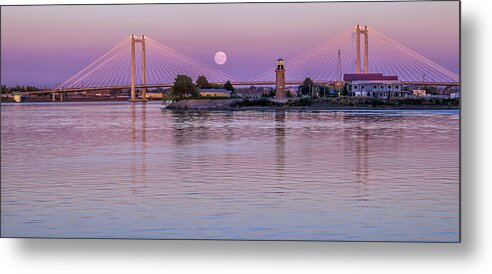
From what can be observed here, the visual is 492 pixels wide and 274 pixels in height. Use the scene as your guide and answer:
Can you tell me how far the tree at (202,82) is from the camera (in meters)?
6.98

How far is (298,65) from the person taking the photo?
6.73m

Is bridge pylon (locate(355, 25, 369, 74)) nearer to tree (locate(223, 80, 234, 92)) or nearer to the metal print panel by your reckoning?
the metal print panel

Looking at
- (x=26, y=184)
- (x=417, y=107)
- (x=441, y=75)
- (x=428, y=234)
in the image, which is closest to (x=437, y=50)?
(x=441, y=75)

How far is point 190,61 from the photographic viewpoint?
702cm

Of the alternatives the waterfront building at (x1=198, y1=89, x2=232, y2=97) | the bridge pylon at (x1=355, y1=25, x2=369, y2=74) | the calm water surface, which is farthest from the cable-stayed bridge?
the calm water surface

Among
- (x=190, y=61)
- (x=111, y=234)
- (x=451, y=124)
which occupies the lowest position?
(x=111, y=234)

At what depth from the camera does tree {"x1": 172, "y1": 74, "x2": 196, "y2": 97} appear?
716 centimetres

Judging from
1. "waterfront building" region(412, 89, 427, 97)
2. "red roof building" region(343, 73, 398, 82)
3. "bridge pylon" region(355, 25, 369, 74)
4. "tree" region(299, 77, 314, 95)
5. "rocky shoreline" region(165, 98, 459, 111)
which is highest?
"bridge pylon" region(355, 25, 369, 74)

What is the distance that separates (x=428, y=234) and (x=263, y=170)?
7.03 feet

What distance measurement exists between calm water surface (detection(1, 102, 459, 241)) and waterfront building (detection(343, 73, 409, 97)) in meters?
0.22

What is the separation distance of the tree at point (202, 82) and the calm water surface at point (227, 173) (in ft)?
0.90

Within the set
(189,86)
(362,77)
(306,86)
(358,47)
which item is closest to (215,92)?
(189,86)

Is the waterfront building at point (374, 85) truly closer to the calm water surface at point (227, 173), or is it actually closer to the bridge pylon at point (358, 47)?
the bridge pylon at point (358, 47)

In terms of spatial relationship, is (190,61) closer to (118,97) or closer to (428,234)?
(118,97)
